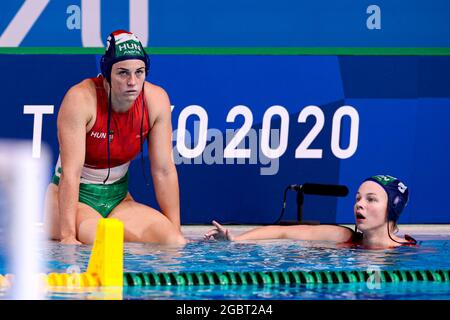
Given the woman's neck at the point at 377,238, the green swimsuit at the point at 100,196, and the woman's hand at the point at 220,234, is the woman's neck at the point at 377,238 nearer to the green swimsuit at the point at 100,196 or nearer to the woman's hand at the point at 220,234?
the woman's hand at the point at 220,234

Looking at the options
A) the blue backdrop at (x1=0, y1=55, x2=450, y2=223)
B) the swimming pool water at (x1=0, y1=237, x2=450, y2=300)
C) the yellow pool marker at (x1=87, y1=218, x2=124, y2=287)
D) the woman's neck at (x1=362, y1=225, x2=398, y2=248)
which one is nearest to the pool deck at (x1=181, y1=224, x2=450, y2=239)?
the blue backdrop at (x1=0, y1=55, x2=450, y2=223)

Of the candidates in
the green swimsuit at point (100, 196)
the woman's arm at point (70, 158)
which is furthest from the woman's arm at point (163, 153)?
the woman's arm at point (70, 158)

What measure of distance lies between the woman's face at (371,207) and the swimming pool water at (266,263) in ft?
0.55

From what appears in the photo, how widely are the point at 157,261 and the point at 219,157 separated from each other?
2206 mm

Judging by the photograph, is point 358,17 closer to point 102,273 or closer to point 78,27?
point 78,27

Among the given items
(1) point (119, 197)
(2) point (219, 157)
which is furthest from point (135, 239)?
(2) point (219, 157)

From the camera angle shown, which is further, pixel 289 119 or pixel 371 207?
pixel 289 119

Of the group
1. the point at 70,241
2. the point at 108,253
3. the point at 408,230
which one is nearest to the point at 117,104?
the point at 70,241

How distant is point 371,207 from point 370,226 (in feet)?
0.39

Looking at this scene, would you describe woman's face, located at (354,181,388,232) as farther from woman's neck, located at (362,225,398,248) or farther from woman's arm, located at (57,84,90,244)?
woman's arm, located at (57,84,90,244)

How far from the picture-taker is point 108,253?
5.12m

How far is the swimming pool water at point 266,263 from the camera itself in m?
5.30

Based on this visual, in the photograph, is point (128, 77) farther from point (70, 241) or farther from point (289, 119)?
point (289, 119)

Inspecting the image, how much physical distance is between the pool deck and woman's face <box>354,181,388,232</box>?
122cm
